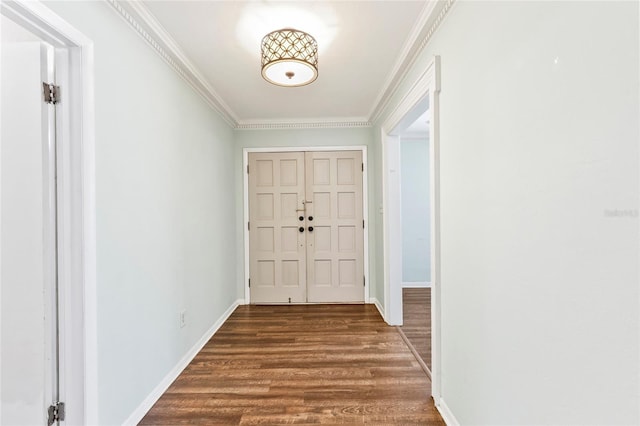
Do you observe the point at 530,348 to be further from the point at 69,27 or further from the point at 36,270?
the point at 69,27

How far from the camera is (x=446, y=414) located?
5.66ft

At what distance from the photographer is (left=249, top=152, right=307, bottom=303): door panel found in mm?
3973

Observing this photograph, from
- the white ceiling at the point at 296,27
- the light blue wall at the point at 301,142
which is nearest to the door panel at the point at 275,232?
the light blue wall at the point at 301,142

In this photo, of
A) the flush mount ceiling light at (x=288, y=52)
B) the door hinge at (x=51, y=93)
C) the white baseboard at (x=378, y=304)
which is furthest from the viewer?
the white baseboard at (x=378, y=304)

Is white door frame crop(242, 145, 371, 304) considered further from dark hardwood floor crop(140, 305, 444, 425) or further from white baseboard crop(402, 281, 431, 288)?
white baseboard crop(402, 281, 431, 288)

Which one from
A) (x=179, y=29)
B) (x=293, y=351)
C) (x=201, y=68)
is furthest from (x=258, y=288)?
(x=179, y=29)

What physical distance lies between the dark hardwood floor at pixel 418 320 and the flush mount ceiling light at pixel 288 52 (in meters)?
2.38

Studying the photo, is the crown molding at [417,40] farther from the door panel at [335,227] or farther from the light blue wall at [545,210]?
the door panel at [335,227]

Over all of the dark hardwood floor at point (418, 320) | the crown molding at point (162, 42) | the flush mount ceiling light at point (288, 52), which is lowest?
the dark hardwood floor at point (418, 320)

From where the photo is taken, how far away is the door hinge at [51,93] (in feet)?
4.31

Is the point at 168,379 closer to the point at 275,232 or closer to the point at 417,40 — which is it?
the point at 275,232

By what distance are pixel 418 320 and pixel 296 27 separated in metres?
3.04

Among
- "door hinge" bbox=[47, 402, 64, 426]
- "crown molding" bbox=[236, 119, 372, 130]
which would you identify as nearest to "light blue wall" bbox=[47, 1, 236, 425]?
"door hinge" bbox=[47, 402, 64, 426]

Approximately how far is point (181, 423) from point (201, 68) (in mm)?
2490
